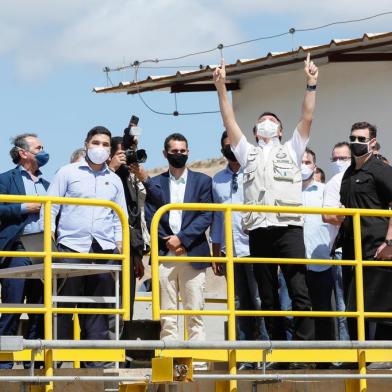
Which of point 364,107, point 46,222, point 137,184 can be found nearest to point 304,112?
point 137,184

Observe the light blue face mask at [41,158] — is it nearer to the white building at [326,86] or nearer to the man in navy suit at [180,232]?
the man in navy suit at [180,232]

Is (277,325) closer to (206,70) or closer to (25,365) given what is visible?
(25,365)

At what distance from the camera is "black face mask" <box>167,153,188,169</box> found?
1240 cm

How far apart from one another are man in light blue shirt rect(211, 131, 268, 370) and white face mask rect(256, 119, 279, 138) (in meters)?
0.99

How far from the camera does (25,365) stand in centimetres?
1087

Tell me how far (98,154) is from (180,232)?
1.25m

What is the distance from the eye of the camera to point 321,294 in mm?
12258

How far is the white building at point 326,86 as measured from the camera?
16031 mm

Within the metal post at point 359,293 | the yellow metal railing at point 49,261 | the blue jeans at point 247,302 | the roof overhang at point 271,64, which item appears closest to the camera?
the yellow metal railing at point 49,261

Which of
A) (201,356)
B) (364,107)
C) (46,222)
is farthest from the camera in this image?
(364,107)

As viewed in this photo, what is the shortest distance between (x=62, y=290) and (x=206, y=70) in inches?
268

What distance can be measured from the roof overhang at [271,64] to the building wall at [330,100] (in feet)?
0.56

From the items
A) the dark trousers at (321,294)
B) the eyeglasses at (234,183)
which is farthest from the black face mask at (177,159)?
the dark trousers at (321,294)

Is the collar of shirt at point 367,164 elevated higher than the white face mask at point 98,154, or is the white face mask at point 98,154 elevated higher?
the white face mask at point 98,154
